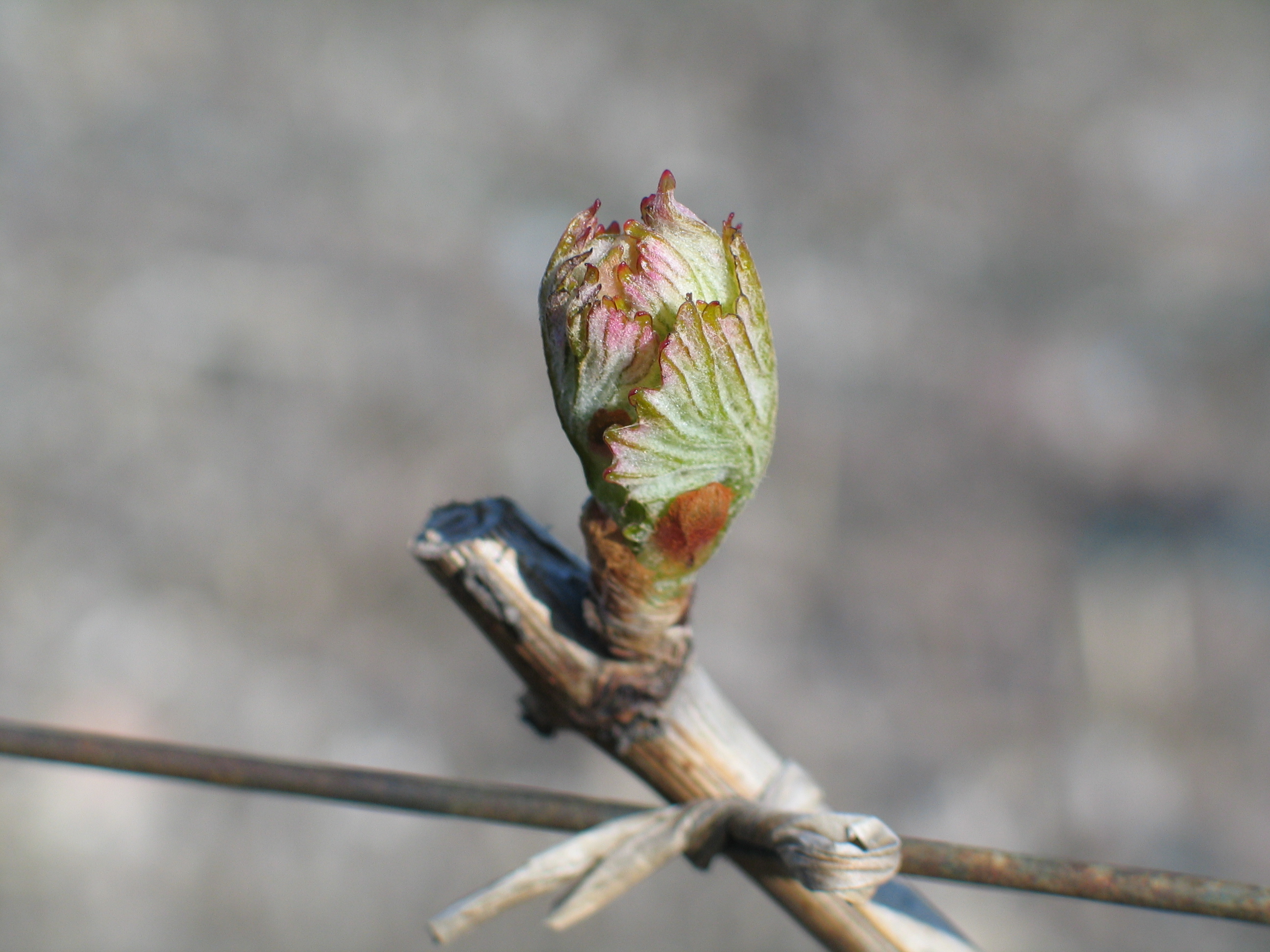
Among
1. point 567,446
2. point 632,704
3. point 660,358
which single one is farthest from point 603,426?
point 567,446

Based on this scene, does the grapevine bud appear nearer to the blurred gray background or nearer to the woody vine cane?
the woody vine cane

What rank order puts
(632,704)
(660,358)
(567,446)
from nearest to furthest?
1. (660,358)
2. (632,704)
3. (567,446)

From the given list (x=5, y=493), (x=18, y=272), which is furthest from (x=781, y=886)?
(x=18, y=272)

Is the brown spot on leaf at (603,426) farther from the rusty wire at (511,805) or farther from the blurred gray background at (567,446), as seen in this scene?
the blurred gray background at (567,446)

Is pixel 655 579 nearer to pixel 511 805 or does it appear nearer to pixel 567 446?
pixel 511 805

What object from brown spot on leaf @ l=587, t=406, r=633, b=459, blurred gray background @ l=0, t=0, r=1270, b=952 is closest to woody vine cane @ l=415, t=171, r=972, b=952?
brown spot on leaf @ l=587, t=406, r=633, b=459
